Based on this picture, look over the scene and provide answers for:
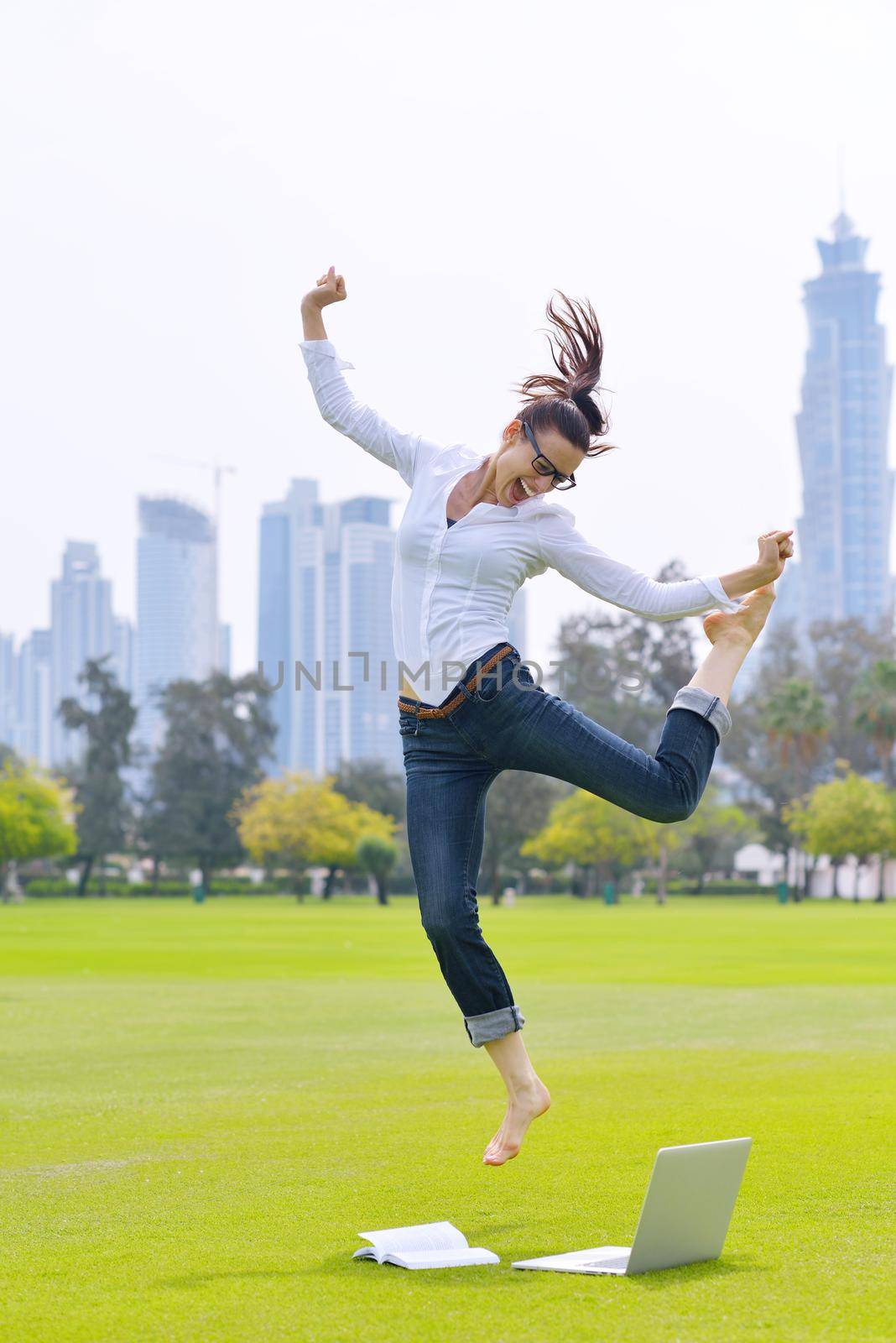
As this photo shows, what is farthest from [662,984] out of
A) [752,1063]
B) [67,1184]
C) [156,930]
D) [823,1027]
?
[156,930]

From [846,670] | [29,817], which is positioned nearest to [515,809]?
[29,817]

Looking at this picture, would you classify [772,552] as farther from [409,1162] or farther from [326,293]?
[409,1162]

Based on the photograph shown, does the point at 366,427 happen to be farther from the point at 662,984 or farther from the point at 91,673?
the point at 91,673

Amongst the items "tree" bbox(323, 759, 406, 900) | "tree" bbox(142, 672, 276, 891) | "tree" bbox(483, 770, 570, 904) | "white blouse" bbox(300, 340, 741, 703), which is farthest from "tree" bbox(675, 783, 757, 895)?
"white blouse" bbox(300, 340, 741, 703)

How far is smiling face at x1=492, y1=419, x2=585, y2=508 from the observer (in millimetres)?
5203

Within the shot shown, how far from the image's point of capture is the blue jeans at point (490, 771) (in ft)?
16.2

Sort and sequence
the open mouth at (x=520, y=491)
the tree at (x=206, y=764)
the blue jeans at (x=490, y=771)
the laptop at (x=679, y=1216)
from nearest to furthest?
1. the laptop at (x=679, y=1216)
2. the blue jeans at (x=490, y=771)
3. the open mouth at (x=520, y=491)
4. the tree at (x=206, y=764)

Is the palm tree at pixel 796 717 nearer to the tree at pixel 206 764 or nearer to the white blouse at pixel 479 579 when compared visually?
the tree at pixel 206 764

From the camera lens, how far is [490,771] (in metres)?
5.22

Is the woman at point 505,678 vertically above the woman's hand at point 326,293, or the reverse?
the woman's hand at point 326,293

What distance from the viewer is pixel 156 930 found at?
4131cm

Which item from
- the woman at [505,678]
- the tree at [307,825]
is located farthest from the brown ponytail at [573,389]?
the tree at [307,825]

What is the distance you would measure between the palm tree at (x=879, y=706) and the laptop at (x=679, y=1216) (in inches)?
3198

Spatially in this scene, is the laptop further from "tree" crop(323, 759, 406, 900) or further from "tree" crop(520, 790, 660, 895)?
"tree" crop(323, 759, 406, 900)
